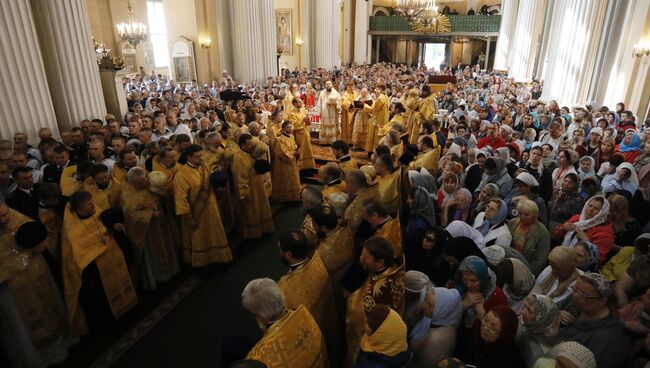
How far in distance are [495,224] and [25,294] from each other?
4347mm

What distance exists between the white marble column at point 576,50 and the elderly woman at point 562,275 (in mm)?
11170

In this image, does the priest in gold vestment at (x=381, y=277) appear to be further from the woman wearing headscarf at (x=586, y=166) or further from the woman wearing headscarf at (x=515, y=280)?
the woman wearing headscarf at (x=586, y=166)

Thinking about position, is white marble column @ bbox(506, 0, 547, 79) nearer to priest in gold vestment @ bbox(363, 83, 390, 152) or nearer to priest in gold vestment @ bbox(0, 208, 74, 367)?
priest in gold vestment @ bbox(363, 83, 390, 152)

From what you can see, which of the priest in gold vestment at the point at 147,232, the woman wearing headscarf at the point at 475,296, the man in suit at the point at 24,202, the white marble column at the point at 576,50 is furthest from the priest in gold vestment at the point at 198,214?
the white marble column at the point at 576,50

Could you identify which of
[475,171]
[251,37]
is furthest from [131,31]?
[475,171]

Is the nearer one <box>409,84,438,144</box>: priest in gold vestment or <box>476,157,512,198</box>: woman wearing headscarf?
<box>476,157,512,198</box>: woman wearing headscarf

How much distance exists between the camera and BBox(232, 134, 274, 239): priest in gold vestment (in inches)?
216

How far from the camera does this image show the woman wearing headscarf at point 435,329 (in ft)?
8.00

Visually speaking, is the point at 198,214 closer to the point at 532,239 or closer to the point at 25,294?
the point at 25,294

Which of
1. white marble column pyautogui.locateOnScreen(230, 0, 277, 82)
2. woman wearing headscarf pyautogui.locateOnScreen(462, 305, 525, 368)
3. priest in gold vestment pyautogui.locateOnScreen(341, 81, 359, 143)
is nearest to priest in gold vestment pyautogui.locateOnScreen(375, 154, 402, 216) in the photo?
woman wearing headscarf pyautogui.locateOnScreen(462, 305, 525, 368)

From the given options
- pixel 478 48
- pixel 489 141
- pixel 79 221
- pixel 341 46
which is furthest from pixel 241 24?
pixel 478 48

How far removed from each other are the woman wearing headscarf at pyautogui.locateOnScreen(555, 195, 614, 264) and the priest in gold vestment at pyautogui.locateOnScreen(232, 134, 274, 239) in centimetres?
390

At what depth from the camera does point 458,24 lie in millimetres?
32594

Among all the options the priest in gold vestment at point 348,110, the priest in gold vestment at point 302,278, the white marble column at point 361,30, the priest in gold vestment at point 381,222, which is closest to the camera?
the priest in gold vestment at point 302,278
